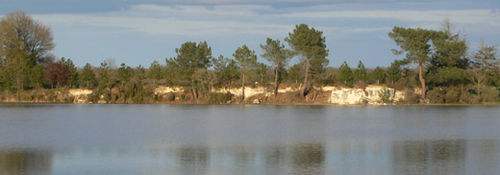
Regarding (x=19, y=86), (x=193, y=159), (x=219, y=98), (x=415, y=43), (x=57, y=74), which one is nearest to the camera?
(x=193, y=159)

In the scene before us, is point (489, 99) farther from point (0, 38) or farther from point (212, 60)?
point (0, 38)

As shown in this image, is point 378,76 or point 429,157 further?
point 378,76

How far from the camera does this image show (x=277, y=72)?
231 ft

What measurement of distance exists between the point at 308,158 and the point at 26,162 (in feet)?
31.4

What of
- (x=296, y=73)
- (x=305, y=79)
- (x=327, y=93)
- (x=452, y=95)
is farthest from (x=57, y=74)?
(x=452, y=95)

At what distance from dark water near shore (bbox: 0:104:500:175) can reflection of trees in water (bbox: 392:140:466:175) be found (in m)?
0.03

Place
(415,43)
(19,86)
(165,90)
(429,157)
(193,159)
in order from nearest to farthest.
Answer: (193,159) → (429,157) → (415,43) → (165,90) → (19,86)

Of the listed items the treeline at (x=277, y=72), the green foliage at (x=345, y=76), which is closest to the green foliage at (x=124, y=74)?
the treeline at (x=277, y=72)

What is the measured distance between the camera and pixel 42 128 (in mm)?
32688

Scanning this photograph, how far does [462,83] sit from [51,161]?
58.4m

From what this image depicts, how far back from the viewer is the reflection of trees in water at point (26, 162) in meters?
17.3

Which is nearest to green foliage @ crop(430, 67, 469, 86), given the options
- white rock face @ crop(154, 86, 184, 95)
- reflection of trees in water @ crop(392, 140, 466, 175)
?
white rock face @ crop(154, 86, 184, 95)

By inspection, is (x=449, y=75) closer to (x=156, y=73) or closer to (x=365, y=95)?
(x=365, y=95)

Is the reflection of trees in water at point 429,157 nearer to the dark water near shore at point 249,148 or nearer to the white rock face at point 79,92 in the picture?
the dark water near shore at point 249,148
